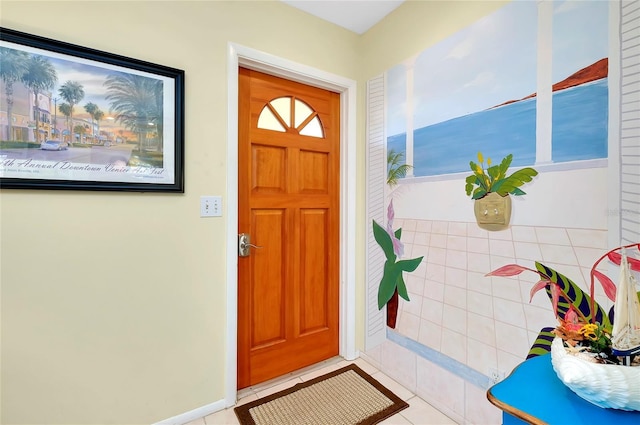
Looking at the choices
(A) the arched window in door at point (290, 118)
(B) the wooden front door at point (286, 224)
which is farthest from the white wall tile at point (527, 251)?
(A) the arched window in door at point (290, 118)

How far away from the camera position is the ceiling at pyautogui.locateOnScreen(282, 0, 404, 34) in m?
1.83

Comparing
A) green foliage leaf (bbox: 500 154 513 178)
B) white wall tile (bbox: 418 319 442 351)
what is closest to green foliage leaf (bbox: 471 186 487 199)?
green foliage leaf (bbox: 500 154 513 178)

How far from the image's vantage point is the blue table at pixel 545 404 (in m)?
0.69

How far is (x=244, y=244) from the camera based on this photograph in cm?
179

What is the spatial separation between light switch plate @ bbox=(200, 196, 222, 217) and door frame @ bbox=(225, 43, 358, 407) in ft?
0.16

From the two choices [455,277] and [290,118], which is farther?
[290,118]

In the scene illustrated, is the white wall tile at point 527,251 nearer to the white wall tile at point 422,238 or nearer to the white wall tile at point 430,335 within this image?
the white wall tile at point 422,238

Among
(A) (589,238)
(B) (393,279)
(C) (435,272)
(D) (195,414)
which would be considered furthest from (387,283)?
(D) (195,414)

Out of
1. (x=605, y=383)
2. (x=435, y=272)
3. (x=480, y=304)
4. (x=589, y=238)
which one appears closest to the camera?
(x=605, y=383)

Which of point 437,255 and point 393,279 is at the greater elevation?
point 437,255

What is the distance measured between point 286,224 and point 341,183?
535mm

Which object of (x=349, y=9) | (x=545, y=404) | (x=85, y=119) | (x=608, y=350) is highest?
(x=349, y=9)

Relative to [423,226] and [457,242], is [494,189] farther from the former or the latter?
[423,226]

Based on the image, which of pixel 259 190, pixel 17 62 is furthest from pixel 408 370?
pixel 17 62
